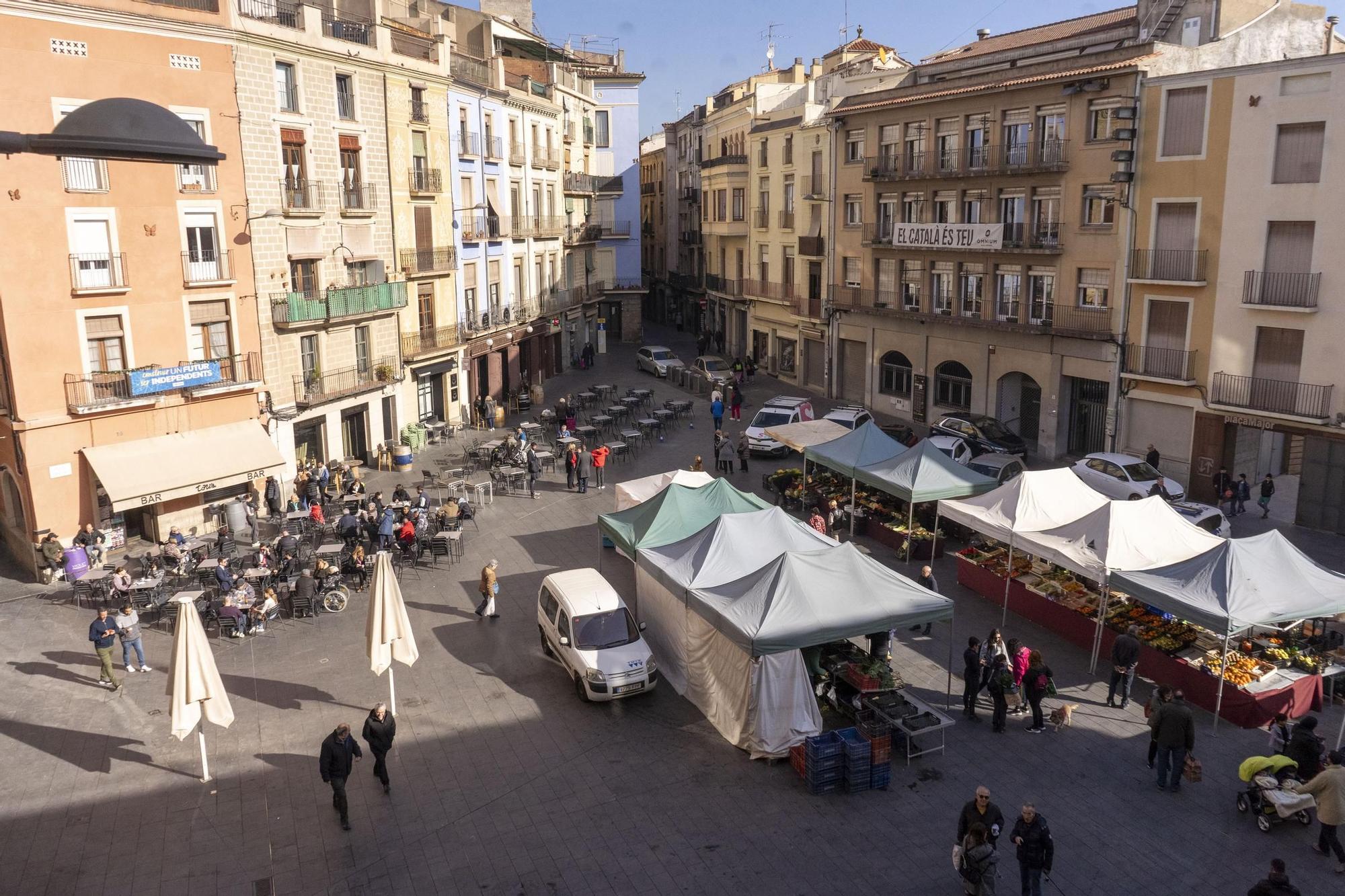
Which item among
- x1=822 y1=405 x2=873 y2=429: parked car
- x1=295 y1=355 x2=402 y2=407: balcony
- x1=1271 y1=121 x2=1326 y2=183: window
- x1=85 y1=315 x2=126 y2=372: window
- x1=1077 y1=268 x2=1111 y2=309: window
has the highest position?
x1=1271 y1=121 x2=1326 y2=183: window

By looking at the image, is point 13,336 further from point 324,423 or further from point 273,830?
point 273,830

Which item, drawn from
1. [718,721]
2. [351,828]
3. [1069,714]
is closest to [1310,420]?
[1069,714]

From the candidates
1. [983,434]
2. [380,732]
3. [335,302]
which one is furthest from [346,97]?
[380,732]

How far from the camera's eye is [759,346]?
53.7m

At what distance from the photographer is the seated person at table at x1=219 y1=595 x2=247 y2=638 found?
63.0ft

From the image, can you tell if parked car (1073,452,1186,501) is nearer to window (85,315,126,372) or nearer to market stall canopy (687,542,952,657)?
market stall canopy (687,542,952,657)

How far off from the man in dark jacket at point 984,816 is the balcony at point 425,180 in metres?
30.0

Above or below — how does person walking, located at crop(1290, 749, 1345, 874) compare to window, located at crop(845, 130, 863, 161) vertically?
below

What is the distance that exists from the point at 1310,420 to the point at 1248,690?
13.6 m

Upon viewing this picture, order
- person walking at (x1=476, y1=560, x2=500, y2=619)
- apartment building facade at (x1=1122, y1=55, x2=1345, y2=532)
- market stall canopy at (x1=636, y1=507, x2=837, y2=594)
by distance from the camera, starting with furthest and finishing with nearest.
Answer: apartment building facade at (x1=1122, y1=55, x2=1345, y2=532), person walking at (x1=476, y1=560, x2=500, y2=619), market stall canopy at (x1=636, y1=507, x2=837, y2=594)

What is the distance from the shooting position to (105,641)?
17.1 meters

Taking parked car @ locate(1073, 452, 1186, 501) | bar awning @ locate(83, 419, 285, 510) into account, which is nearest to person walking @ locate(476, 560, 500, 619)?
bar awning @ locate(83, 419, 285, 510)

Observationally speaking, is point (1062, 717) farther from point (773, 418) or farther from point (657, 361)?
point (657, 361)

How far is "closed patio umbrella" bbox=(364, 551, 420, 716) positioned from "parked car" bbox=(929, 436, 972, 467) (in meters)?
18.1
